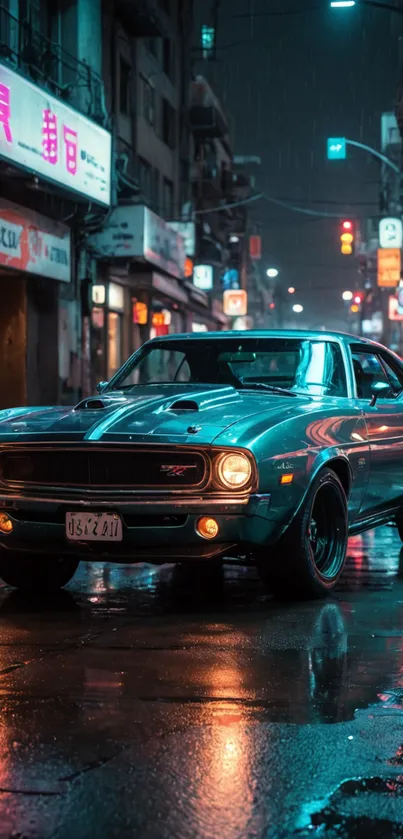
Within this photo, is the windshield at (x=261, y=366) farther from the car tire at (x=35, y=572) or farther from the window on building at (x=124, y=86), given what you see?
the window on building at (x=124, y=86)

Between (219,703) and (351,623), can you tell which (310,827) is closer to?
(219,703)

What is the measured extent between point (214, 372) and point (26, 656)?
2.85m

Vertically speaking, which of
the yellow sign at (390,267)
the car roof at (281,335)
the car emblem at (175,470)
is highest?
the yellow sign at (390,267)

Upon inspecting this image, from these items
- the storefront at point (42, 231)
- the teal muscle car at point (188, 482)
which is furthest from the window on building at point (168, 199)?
the teal muscle car at point (188, 482)

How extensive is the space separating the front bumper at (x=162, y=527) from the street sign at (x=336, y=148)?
26024 millimetres

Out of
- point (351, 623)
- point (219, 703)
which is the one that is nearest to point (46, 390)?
point (351, 623)

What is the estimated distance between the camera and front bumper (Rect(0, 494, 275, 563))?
5.28 m

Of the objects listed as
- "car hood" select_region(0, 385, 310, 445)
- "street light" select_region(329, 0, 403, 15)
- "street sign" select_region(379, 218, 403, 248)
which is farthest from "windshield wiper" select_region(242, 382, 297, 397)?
"street sign" select_region(379, 218, 403, 248)

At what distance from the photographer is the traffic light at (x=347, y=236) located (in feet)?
110

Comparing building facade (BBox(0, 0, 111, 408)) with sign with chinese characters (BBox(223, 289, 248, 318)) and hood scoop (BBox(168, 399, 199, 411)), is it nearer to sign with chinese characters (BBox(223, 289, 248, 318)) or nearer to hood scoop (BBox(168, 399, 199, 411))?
hood scoop (BBox(168, 399, 199, 411))

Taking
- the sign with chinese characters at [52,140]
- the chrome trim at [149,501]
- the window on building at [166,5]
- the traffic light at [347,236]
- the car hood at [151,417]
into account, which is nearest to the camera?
the chrome trim at [149,501]

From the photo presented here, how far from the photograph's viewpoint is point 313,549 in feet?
19.6

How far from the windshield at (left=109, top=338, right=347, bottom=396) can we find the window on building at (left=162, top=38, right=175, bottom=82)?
96.8ft

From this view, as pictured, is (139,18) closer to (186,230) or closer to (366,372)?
(186,230)
